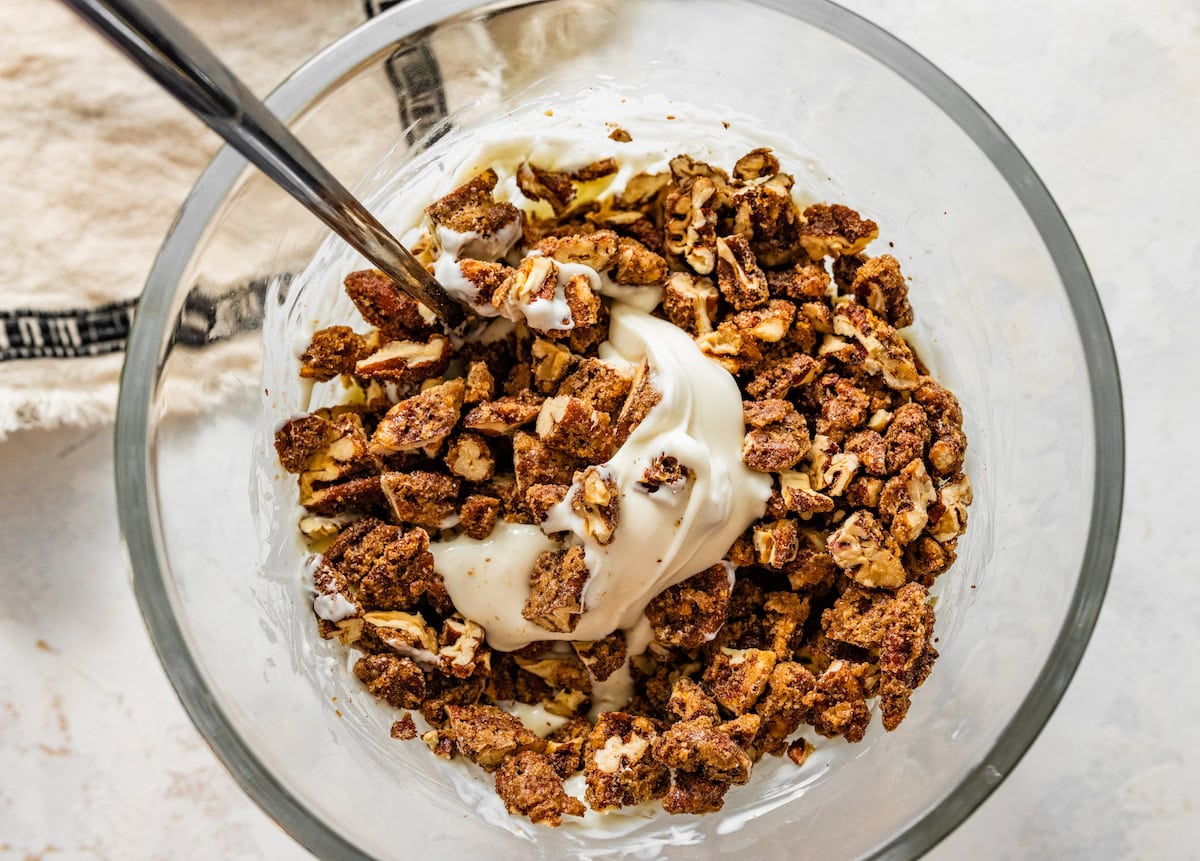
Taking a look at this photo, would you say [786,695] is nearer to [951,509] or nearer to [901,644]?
[901,644]

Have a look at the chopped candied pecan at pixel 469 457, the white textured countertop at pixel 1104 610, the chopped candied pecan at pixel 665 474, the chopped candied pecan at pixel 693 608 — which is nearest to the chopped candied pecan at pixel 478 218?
the chopped candied pecan at pixel 469 457

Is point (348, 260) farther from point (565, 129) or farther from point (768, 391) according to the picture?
point (768, 391)

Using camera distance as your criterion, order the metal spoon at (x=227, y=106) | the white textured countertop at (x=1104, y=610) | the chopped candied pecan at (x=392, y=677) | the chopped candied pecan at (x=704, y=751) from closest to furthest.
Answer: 1. the metal spoon at (x=227, y=106)
2. the chopped candied pecan at (x=704, y=751)
3. the chopped candied pecan at (x=392, y=677)
4. the white textured countertop at (x=1104, y=610)

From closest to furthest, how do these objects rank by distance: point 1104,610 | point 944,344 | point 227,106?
point 227,106
point 944,344
point 1104,610

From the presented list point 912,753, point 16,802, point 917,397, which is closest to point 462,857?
point 912,753

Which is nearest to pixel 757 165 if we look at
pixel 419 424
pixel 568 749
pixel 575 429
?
pixel 575 429

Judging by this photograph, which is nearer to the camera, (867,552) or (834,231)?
(867,552)

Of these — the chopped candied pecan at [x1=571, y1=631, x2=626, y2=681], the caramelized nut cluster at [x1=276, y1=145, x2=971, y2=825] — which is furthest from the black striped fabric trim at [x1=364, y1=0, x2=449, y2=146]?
the chopped candied pecan at [x1=571, y1=631, x2=626, y2=681]

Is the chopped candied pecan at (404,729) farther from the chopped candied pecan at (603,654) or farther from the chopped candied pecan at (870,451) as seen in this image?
the chopped candied pecan at (870,451)
